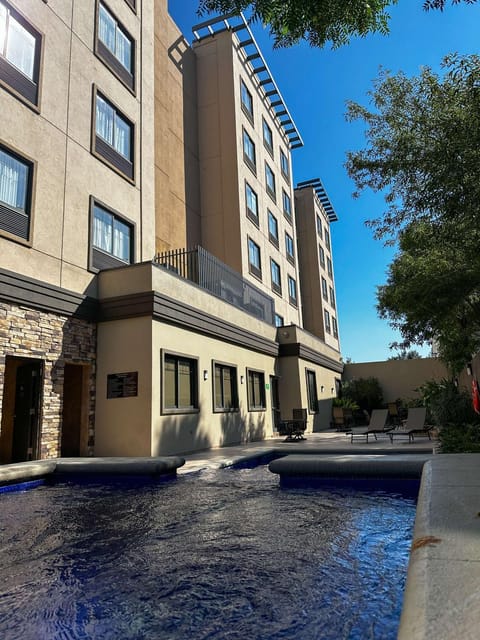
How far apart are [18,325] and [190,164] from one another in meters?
13.8

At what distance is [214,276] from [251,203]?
8.43 meters

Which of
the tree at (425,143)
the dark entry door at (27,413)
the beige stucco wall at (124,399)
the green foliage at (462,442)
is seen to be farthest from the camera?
the beige stucco wall at (124,399)

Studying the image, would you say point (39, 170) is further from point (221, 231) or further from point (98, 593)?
point (221, 231)

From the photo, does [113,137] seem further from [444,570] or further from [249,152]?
[444,570]

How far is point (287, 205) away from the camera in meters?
28.5

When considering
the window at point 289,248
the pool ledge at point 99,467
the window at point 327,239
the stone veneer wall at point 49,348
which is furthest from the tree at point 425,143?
the window at point 327,239

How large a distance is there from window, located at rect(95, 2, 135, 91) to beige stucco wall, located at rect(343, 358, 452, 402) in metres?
19.7

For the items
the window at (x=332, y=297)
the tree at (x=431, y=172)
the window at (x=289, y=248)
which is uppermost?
the window at (x=289, y=248)

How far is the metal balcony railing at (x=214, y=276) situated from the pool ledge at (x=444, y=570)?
32.6 ft

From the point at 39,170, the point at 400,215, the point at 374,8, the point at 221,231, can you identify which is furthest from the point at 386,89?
the point at 221,231

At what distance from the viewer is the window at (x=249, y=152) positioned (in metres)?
22.1

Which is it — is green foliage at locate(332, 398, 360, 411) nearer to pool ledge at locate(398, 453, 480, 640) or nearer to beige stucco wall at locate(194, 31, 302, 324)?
beige stucco wall at locate(194, 31, 302, 324)

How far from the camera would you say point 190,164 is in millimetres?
20734

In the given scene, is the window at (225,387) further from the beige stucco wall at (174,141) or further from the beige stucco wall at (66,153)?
the beige stucco wall at (174,141)
